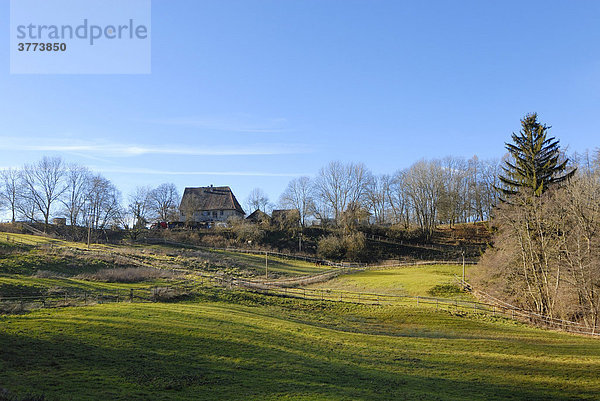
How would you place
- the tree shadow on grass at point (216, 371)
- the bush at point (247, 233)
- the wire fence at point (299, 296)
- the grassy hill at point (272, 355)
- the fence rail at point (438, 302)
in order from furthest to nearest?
the bush at point (247, 233), the fence rail at point (438, 302), the wire fence at point (299, 296), the grassy hill at point (272, 355), the tree shadow on grass at point (216, 371)

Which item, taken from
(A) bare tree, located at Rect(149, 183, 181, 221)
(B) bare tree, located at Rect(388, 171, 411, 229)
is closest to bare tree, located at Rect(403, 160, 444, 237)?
(B) bare tree, located at Rect(388, 171, 411, 229)

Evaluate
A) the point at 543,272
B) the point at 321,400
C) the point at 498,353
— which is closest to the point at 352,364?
the point at 321,400

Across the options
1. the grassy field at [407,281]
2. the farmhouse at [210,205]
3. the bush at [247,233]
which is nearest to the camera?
the grassy field at [407,281]

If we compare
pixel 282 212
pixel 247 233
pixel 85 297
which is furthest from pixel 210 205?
pixel 85 297

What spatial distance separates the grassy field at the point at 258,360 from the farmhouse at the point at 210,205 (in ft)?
236

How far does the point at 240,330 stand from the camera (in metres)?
23.4

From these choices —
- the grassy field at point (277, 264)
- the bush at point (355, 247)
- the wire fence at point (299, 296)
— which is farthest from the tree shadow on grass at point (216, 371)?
the bush at point (355, 247)

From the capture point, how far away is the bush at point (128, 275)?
1622 inches

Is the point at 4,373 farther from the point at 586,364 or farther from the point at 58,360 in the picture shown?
the point at 586,364

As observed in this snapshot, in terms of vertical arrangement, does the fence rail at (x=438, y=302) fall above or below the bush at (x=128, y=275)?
below

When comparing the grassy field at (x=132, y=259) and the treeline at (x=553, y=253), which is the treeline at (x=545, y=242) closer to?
the treeline at (x=553, y=253)

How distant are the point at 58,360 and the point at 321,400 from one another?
10.2 metres

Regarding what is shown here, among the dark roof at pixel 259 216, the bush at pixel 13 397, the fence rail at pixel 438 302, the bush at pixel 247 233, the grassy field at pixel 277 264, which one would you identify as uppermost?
the dark roof at pixel 259 216

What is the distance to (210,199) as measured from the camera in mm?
102812
